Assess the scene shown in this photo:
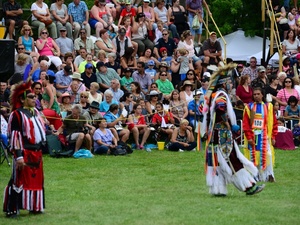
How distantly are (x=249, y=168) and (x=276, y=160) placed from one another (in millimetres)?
5191

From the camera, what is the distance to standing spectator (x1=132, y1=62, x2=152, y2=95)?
20.9 meters

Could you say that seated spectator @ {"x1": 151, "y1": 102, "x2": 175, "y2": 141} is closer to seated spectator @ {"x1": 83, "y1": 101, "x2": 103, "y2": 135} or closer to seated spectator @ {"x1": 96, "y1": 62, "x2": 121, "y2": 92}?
seated spectator @ {"x1": 96, "y1": 62, "x2": 121, "y2": 92}

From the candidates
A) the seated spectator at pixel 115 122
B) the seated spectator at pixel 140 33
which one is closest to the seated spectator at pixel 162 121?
the seated spectator at pixel 115 122

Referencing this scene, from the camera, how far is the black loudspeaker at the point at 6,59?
38.9ft

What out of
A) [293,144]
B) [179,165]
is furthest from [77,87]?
[293,144]

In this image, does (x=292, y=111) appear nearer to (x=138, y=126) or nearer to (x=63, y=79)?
(x=138, y=126)

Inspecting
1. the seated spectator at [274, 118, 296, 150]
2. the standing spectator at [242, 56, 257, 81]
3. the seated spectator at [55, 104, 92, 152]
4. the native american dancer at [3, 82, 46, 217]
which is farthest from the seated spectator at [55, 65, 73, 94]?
the native american dancer at [3, 82, 46, 217]

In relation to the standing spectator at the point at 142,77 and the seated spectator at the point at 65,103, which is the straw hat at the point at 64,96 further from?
the standing spectator at the point at 142,77

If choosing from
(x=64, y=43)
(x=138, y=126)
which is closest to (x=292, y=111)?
(x=138, y=126)

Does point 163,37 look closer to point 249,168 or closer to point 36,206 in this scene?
point 249,168

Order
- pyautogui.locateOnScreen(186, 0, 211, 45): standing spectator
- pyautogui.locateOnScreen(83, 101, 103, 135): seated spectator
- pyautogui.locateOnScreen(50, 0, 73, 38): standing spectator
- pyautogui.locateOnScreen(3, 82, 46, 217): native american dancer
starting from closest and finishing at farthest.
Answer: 1. pyautogui.locateOnScreen(3, 82, 46, 217): native american dancer
2. pyautogui.locateOnScreen(83, 101, 103, 135): seated spectator
3. pyautogui.locateOnScreen(50, 0, 73, 38): standing spectator
4. pyautogui.locateOnScreen(186, 0, 211, 45): standing spectator

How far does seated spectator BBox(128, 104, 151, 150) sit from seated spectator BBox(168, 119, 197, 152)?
561 millimetres

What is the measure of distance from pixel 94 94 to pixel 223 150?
7.01m

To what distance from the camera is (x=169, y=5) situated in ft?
83.4
